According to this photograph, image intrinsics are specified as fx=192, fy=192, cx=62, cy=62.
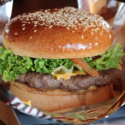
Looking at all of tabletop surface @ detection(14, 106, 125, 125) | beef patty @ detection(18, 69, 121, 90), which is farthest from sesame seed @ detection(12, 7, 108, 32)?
tabletop surface @ detection(14, 106, 125, 125)

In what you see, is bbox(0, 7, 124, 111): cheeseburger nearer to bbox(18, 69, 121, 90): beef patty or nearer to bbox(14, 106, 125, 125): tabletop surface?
bbox(18, 69, 121, 90): beef patty

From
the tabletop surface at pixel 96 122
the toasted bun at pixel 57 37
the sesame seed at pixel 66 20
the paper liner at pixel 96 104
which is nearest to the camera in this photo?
the paper liner at pixel 96 104

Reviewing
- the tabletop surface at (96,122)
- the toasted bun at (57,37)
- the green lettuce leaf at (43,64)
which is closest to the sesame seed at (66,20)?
the toasted bun at (57,37)

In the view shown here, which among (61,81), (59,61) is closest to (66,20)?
(59,61)

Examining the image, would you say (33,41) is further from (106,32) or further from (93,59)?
(106,32)

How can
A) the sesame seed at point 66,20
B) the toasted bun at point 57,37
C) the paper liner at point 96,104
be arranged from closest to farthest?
the paper liner at point 96,104, the toasted bun at point 57,37, the sesame seed at point 66,20

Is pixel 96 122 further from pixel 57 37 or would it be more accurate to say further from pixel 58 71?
pixel 57 37

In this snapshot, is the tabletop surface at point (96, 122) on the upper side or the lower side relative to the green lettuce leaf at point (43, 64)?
lower

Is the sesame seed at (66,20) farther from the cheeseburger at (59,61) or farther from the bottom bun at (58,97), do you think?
the bottom bun at (58,97)
